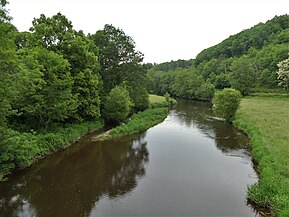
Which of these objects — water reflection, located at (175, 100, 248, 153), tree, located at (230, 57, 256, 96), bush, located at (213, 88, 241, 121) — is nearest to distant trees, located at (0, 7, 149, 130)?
water reflection, located at (175, 100, 248, 153)

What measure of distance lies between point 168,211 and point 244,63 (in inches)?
2631

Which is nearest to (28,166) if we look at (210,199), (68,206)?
(68,206)

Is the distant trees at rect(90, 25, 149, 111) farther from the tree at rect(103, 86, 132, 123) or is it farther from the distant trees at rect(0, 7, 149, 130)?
the tree at rect(103, 86, 132, 123)

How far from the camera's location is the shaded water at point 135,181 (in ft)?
42.2


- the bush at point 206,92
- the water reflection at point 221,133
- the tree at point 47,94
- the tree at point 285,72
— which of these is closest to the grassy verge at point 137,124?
the water reflection at point 221,133

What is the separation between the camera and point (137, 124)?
108ft

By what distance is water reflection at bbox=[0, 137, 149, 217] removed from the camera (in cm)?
1293

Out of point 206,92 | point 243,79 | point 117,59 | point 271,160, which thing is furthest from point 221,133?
point 243,79

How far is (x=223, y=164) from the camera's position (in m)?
19.5

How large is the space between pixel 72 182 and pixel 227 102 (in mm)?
25232

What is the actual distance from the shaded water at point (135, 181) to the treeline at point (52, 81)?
2366 mm

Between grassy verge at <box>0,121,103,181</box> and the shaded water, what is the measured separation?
743mm

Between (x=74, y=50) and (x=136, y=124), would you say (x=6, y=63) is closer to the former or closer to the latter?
(x=74, y=50)

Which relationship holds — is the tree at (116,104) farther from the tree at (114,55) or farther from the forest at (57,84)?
the tree at (114,55)
